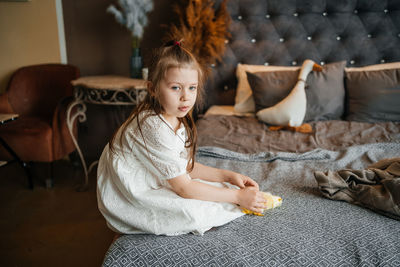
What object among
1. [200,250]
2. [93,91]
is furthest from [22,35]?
[200,250]

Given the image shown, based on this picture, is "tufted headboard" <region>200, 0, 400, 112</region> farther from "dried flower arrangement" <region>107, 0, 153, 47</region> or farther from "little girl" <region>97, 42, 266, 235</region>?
"little girl" <region>97, 42, 266, 235</region>

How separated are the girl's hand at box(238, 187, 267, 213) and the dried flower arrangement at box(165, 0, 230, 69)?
5.15 feet

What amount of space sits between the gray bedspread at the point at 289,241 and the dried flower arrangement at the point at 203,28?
4.95 ft

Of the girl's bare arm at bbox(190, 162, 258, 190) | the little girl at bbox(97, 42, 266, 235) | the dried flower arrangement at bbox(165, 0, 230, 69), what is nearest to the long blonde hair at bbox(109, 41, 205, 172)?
the little girl at bbox(97, 42, 266, 235)

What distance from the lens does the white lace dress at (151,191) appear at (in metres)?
0.92

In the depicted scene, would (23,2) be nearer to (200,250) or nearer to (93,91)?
(93,91)

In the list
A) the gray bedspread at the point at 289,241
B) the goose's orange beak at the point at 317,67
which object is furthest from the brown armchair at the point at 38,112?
the goose's orange beak at the point at 317,67

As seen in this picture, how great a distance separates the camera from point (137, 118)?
3.29ft

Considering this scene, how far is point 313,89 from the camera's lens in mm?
2145

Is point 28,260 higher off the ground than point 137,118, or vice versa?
point 137,118

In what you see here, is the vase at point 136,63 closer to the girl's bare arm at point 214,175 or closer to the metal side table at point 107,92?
the metal side table at point 107,92

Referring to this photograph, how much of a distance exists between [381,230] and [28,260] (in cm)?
167

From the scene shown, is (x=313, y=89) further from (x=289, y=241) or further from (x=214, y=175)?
(x=289, y=241)

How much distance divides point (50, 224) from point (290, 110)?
173 cm
